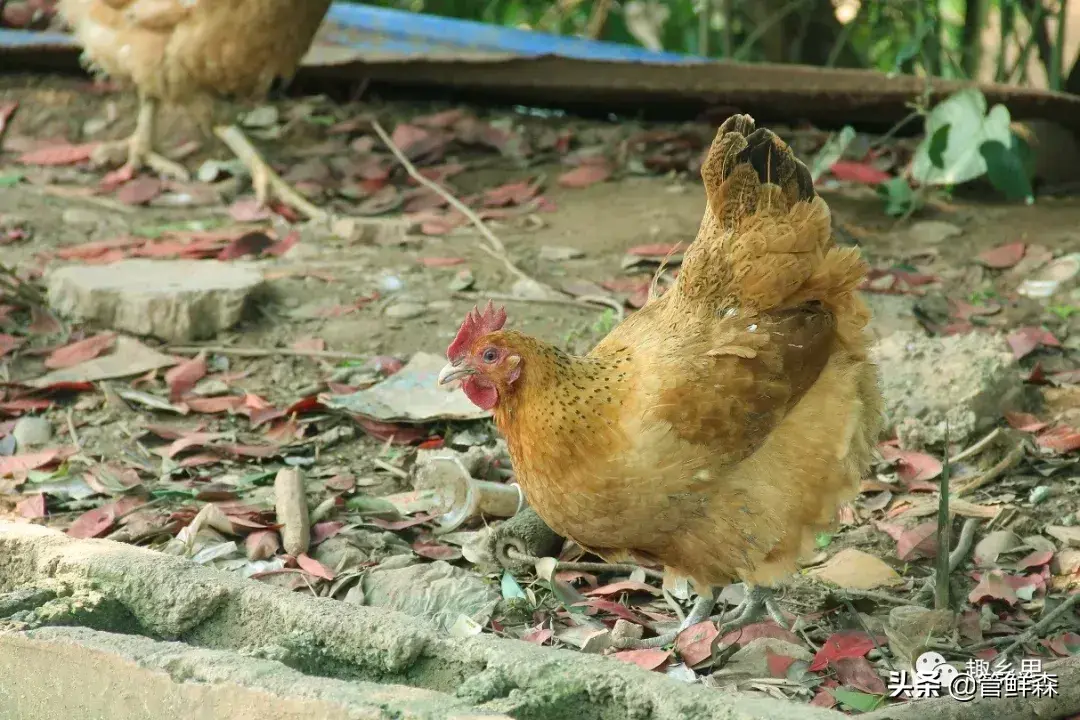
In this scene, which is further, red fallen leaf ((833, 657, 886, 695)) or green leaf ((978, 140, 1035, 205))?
green leaf ((978, 140, 1035, 205))

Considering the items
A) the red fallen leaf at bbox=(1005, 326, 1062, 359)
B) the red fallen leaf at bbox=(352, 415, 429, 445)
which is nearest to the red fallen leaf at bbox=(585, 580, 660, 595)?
the red fallen leaf at bbox=(352, 415, 429, 445)

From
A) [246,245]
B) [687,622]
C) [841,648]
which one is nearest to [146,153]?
[246,245]

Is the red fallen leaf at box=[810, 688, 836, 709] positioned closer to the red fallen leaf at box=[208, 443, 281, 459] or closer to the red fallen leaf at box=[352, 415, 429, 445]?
the red fallen leaf at box=[352, 415, 429, 445]

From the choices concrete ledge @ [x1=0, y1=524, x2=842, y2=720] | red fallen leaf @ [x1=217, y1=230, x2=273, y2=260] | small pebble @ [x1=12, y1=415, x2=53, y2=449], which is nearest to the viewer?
concrete ledge @ [x1=0, y1=524, x2=842, y2=720]

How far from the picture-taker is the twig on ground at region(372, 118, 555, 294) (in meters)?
5.35

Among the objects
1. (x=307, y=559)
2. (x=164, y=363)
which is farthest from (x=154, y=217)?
(x=307, y=559)

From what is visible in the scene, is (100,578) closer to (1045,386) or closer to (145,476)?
(145,476)

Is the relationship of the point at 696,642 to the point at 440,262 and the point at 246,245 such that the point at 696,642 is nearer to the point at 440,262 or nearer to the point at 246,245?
the point at 440,262

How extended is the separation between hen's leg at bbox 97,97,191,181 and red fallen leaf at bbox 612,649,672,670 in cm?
443

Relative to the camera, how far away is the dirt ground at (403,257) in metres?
4.07

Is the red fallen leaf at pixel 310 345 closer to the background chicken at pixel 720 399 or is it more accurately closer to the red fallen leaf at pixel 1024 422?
the background chicken at pixel 720 399

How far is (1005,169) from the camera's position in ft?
18.1

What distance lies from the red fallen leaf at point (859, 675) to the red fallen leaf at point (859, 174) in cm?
350

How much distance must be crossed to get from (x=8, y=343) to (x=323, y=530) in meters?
1.84
